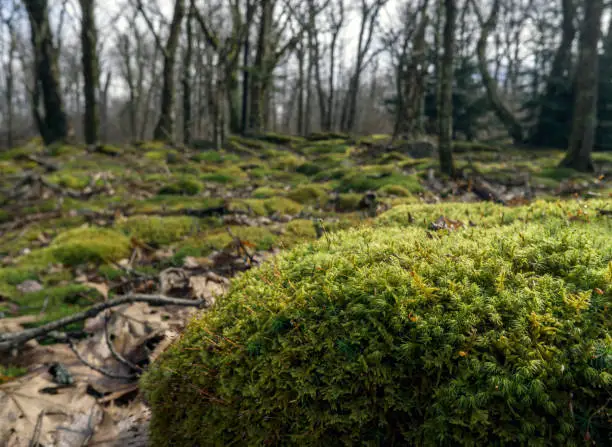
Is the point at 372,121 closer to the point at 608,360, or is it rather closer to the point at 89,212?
the point at 89,212

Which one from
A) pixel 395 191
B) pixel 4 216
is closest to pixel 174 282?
pixel 395 191

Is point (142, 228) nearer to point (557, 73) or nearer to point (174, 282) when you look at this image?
point (174, 282)

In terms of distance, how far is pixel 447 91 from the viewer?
10000mm

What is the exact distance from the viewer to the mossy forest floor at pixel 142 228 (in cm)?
237

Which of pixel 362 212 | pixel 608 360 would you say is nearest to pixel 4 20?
pixel 362 212

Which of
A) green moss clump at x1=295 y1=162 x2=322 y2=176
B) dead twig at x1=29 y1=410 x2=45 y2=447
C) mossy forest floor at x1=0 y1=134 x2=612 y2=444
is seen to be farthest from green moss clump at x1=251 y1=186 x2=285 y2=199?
dead twig at x1=29 y1=410 x2=45 y2=447

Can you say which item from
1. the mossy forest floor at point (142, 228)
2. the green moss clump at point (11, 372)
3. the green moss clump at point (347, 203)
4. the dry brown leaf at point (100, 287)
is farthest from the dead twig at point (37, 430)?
the green moss clump at point (347, 203)

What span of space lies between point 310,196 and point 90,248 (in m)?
4.69

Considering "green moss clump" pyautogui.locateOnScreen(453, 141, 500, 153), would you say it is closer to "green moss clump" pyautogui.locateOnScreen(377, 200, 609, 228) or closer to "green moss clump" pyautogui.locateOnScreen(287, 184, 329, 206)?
"green moss clump" pyautogui.locateOnScreen(287, 184, 329, 206)

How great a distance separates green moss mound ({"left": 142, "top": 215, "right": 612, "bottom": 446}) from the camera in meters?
1.13

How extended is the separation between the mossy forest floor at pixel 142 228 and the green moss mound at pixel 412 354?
62 cm

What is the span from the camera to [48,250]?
4.68m

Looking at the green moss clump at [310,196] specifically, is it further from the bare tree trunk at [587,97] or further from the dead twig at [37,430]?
the bare tree trunk at [587,97]

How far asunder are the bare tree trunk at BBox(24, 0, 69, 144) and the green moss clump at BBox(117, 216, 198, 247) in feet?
43.1
